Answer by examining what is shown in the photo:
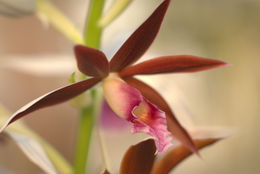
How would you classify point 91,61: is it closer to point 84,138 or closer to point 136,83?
point 136,83

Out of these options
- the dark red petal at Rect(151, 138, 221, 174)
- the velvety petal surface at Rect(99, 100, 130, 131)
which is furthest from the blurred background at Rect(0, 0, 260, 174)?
the dark red petal at Rect(151, 138, 221, 174)

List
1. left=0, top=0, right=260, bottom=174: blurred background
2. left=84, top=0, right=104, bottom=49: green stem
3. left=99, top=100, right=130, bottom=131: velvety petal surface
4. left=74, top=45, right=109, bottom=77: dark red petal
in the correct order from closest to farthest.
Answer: left=74, top=45, right=109, bottom=77: dark red petal
left=84, top=0, right=104, bottom=49: green stem
left=99, top=100, right=130, bottom=131: velvety petal surface
left=0, top=0, right=260, bottom=174: blurred background

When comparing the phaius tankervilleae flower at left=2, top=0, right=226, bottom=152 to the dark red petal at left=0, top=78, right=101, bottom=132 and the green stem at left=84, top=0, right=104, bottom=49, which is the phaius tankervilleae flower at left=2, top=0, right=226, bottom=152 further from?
the green stem at left=84, top=0, right=104, bottom=49

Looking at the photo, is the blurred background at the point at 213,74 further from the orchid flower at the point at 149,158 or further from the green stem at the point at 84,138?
the orchid flower at the point at 149,158

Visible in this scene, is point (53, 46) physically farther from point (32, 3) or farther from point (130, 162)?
point (130, 162)

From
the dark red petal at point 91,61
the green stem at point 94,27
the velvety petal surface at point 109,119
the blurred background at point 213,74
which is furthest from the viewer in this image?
the blurred background at point 213,74

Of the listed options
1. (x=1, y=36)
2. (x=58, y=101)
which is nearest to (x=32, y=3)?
(x=58, y=101)

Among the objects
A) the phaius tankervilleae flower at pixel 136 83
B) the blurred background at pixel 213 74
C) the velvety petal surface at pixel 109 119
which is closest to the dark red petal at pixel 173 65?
the phaius tankervilleae flower at pixel 136 83
